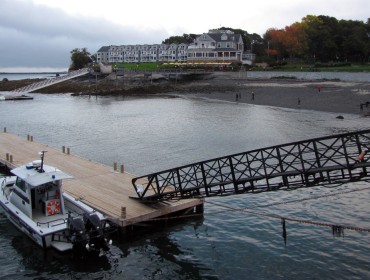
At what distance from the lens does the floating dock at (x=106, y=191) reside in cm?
2055

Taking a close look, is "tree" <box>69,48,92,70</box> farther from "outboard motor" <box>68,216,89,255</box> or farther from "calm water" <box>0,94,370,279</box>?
"outboard motor" <box>68,216,89,255</box>

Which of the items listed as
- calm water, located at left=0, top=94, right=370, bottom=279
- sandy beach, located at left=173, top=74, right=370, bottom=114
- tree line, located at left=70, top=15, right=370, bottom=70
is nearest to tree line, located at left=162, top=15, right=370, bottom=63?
tree line, located at left=70, top=15, right=370, bottom=70

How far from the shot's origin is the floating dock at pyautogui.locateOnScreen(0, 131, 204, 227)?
20.5 metres

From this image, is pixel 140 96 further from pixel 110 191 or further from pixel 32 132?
pixel 110 191

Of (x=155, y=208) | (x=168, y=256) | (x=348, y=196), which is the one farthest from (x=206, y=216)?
(x=348, y=196)

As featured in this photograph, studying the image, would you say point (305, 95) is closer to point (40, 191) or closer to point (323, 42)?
point (40, 191)

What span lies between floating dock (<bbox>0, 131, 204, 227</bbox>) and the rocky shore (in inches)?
1814

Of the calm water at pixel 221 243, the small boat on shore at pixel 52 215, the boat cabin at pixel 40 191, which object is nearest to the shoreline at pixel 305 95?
the calm water at pixel 221 243

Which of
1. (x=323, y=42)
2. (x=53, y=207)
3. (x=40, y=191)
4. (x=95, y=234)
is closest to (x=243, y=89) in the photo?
(x=323, y=42)

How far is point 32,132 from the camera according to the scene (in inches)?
2100

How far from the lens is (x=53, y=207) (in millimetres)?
19812

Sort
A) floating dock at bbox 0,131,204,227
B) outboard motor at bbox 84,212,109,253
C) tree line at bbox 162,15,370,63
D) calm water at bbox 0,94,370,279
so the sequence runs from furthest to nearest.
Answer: tree line at bbox 162,15,370,63 < floating dock at bbox 0,131,204,227 < outboard motor at bbox 84,212,109,253 < calm water at bbox 0,94,370,279

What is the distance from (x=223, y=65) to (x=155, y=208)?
126 meters

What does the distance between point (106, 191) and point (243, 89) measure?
75844 mm
